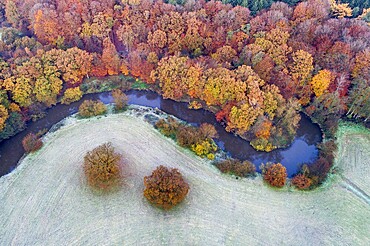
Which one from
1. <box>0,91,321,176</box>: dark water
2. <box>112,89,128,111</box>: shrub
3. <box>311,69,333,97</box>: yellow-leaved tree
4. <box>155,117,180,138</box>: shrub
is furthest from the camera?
<box>112,89,128,111</box>: shrub

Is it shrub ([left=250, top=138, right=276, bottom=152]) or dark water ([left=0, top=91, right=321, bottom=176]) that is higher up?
shrub ([left=250, top=138, right=276, bottom=152])

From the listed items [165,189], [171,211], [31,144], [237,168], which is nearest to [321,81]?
[237,168]

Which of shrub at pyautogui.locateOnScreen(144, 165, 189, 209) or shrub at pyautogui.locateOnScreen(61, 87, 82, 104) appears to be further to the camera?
shrub at pyautogui.locateOnScreen(61, 87, 82, 104)

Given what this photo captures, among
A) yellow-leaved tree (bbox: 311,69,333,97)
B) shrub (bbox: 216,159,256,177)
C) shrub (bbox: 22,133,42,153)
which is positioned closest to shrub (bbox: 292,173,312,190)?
shrub (bbox: 216,159,256,177)

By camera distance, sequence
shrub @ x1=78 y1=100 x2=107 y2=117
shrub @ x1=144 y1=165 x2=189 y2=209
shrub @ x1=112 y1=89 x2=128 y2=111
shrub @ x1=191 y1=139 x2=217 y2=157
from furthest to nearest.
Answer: shrub @ x1=112 y1=89 x2=128 y2=111 < shrub @ x1=78 y1=100 x2=107 y2=117 < shrub @ x1=191 y1=139 x2=217 y2=157 < shrub @ x1=144 y1=165 x2=189 y2=209

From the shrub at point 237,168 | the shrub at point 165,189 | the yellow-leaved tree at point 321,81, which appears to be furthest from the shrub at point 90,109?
the yellow-leaved tree at point 321,81

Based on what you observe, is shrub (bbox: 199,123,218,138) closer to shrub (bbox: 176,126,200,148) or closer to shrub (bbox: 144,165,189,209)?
shrub (bbox: 176,126,200,148)

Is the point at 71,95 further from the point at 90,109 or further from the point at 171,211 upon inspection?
the point at 171,211

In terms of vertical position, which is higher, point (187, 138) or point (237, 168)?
point (187, 138)
